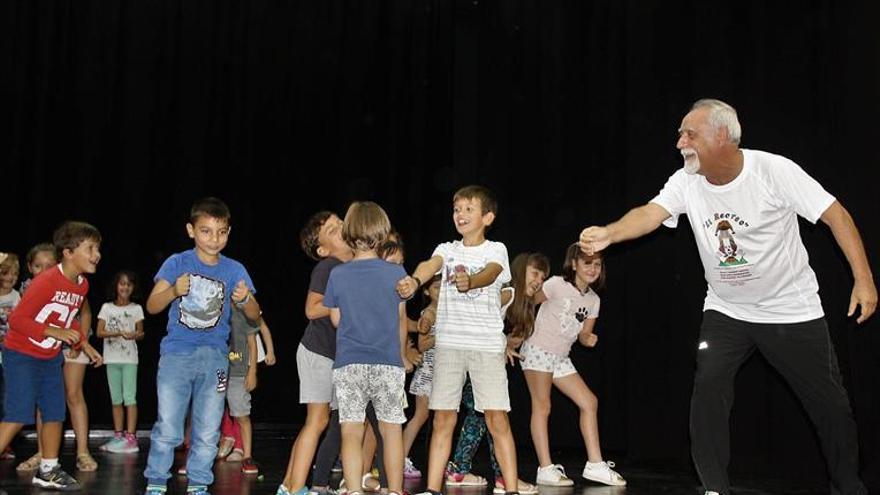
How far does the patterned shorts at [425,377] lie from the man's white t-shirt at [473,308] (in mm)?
1030

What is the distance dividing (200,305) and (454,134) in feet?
12.7

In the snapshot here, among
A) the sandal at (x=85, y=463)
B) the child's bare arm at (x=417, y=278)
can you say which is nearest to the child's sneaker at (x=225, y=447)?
the sandal at (x=85, y=463)

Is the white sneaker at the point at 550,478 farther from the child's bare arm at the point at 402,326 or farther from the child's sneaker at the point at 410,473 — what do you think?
the child's bare arm at the point at 402,326

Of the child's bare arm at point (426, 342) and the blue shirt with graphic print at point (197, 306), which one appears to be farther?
the child's bare arm at point (426, 342)

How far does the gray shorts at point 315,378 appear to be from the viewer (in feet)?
14.8

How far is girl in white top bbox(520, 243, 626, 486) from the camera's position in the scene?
5.43 metres

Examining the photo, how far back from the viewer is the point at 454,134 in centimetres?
787

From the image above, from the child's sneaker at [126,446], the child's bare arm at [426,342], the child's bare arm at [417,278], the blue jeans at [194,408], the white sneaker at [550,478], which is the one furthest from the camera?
the child's sneaker at [126,446]

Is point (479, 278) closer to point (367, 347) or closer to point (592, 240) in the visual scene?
point (367, 347)

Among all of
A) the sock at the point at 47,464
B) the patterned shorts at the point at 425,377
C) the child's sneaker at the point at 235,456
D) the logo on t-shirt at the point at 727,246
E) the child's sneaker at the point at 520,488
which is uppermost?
the logo on t-shirt at the point at 727,246

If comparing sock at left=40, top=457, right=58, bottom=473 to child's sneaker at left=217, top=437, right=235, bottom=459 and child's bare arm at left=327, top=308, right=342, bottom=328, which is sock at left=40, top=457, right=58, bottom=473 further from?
child's bare arm at left=327, top=308, right=342, bottom=328

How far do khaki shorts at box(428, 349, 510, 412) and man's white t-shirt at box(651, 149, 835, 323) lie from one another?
3.80 feet

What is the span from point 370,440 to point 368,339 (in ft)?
3.31

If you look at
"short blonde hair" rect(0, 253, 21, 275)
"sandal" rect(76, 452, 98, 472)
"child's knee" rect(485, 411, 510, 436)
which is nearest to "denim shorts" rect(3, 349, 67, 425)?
"sandal" rect(76, 452, 98, 472)
